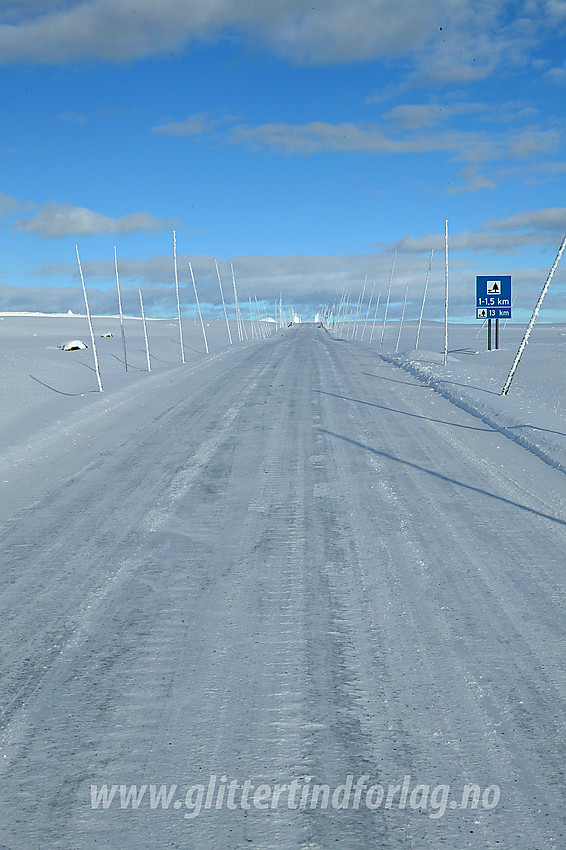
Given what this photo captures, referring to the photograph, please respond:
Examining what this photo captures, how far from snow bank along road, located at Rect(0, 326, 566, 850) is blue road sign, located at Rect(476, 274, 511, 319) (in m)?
23.8

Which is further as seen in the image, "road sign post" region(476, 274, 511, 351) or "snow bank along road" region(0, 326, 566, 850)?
"road sign post" region(476, 274, 511, 351)

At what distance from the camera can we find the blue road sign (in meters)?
31.1

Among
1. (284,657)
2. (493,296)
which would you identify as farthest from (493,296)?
(284,657)

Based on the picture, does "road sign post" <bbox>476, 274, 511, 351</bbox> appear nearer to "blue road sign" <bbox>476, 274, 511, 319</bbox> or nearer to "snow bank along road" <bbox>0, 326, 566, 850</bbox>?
"blue road sign" <bbox>476, 274, 511, 319</bbox>

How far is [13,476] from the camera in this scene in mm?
9438

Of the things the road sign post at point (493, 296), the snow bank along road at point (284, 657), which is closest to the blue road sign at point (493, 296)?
the road sign post at point (493, 296)

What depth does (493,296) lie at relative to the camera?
3134 centimetres

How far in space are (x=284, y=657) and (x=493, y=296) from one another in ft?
98.5

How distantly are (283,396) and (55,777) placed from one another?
13.6m

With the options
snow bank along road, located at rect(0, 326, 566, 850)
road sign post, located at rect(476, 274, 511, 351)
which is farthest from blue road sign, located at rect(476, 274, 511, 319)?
snow bank along road, located at rect(0, 326, 566, 850)

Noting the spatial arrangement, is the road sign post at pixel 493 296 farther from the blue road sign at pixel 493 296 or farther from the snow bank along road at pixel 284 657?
the snow bank along road at pixel 284 657

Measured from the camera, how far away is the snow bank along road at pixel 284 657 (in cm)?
297

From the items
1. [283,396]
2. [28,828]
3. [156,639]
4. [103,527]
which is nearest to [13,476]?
[103,527]

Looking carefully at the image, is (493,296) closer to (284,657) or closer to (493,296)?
(493,296)
